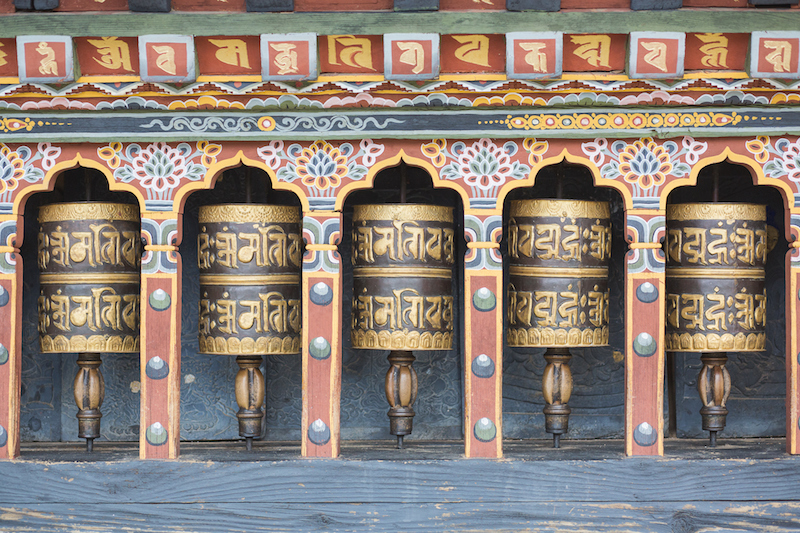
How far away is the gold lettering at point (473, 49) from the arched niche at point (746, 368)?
1.12 metres

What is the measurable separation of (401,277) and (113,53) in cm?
118

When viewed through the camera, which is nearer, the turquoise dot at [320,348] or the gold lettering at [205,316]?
the turquoise dot at [320,348]

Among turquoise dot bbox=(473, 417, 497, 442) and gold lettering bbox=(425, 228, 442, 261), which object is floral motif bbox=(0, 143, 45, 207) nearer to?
gold lettering bbox=(425, 228, 442, 261)

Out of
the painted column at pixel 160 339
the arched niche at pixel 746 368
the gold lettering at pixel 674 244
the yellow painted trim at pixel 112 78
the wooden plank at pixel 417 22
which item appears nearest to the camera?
the wooden plank at pixel 417 22

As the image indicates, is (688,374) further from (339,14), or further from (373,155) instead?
(339,14)

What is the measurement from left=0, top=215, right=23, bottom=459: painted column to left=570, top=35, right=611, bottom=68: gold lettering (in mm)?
1950

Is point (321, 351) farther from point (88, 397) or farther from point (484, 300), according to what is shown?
point (88, 397)

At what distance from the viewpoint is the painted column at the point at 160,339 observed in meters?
2.70

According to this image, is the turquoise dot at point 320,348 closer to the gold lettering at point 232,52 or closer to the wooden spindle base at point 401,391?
the wooden spindle base at point 401,391

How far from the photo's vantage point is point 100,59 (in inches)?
102

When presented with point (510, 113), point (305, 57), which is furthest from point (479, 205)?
point (305, 57)

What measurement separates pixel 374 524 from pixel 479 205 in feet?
3.62

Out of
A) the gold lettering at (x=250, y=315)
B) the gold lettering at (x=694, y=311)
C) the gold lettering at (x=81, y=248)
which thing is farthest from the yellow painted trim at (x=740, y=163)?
the gold lettering at (x=81, y=248)

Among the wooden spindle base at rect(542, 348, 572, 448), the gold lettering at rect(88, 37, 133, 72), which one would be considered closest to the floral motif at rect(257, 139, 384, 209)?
the gold lettering at rect(88, 37, 133, 72)
